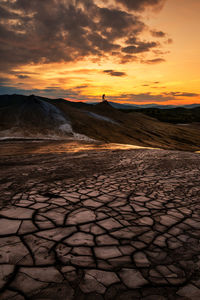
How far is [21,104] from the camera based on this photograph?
2359cm

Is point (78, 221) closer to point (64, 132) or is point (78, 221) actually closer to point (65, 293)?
point (65, 293)

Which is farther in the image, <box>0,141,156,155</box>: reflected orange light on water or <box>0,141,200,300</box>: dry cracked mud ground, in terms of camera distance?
<box>0,141,156,155</box>: reflected orange light on water

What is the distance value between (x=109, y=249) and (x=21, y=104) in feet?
81.5

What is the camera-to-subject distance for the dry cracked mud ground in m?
1.16

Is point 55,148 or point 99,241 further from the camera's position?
point 55,148

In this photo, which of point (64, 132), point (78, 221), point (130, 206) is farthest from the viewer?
point (64, 132)

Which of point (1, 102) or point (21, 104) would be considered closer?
point (21, 104)

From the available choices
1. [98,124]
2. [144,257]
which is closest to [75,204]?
Answer: [144,257]

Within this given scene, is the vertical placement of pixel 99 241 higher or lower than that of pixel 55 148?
higher

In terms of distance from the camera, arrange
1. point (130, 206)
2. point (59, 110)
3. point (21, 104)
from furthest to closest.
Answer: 1. point (59, 110)
2. point (21, 104)
3. point (130, 206)

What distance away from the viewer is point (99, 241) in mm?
1630

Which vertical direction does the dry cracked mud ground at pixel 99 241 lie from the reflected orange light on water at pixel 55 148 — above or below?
above

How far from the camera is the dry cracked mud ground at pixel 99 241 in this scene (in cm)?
116

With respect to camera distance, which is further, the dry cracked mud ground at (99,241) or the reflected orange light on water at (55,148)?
the reflected orange light on water at (55,148)
